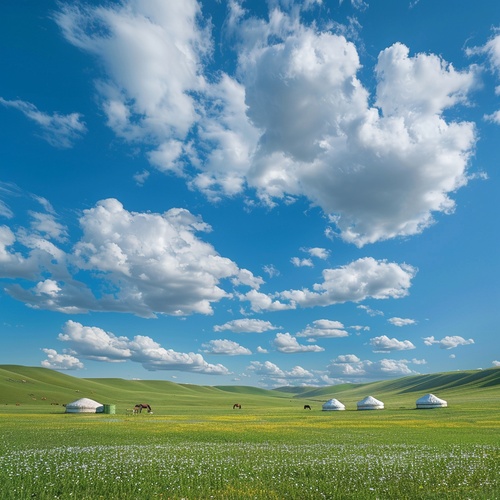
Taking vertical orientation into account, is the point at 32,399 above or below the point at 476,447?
above

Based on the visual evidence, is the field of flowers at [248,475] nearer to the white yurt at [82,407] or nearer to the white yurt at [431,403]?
the white yurt at [82,407]

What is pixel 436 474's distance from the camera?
18.6 metres

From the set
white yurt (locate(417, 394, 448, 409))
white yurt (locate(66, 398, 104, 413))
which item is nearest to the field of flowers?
white yurt (locate(66, 398, 104, 413))

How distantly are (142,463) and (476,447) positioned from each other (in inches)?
832

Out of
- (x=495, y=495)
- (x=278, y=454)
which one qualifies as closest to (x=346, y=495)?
(x=495, y=495)

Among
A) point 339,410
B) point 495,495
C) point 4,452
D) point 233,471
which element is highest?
point 339,410

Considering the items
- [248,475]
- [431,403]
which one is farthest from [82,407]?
[248,475]

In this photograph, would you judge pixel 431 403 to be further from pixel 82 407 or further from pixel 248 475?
pixel 248 475

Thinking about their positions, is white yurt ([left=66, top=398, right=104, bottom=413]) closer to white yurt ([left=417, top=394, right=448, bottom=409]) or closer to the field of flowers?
the field of flowers

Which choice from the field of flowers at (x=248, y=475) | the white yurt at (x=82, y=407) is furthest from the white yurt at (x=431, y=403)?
the field of flowers at (x=248, y=475)

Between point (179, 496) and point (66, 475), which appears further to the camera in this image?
point (66, 475)

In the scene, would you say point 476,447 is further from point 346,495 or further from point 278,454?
point 346,495

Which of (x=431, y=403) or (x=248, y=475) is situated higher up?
(x=431, y=403)

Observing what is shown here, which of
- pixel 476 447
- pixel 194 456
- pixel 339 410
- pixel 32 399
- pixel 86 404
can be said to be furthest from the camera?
pixel 32 399
